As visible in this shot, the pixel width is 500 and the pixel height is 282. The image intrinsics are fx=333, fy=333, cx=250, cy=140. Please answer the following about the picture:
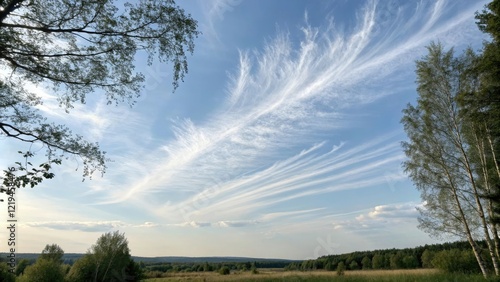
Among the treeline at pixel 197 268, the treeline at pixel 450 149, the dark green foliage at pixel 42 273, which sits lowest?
the treeline at pixel 197 268

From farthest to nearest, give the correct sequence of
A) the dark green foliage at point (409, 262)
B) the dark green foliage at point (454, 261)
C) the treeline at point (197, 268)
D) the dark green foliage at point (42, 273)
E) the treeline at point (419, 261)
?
the dark green foliage at point (409, 262)
the treeline at point (197, 268)
the treeline at point (419, 261)
the dark green foliage at point (454, 261)
the dark green foliage at point (42, 273)

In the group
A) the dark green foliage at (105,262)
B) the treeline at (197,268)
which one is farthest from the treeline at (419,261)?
the dark green foliage at (105,262)

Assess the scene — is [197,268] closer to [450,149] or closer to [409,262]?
[409,262]

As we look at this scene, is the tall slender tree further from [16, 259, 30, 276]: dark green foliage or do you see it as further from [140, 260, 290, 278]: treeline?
[16, 259, 30, 276]: dark green foliage

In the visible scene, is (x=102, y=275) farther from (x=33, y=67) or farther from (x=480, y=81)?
(x=480, y=81)

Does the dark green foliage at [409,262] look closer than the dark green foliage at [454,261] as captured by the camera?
No

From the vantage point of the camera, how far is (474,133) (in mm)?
16641

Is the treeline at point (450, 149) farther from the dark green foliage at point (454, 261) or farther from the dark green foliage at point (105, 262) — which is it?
the dark green foliage at point (105, 262)

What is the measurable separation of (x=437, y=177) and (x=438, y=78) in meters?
5.22

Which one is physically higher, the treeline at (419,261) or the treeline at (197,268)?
the treeline at (419,261)

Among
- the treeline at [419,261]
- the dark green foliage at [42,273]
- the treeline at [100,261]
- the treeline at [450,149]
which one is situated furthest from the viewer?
the treeline at [419,261]

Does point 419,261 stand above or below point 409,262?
above

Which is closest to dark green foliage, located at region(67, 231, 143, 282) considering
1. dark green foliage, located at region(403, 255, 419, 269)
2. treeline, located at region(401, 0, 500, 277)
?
treeline, located at region(401, 0, 500, 277)

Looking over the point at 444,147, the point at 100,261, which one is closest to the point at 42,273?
the point at 100,261
